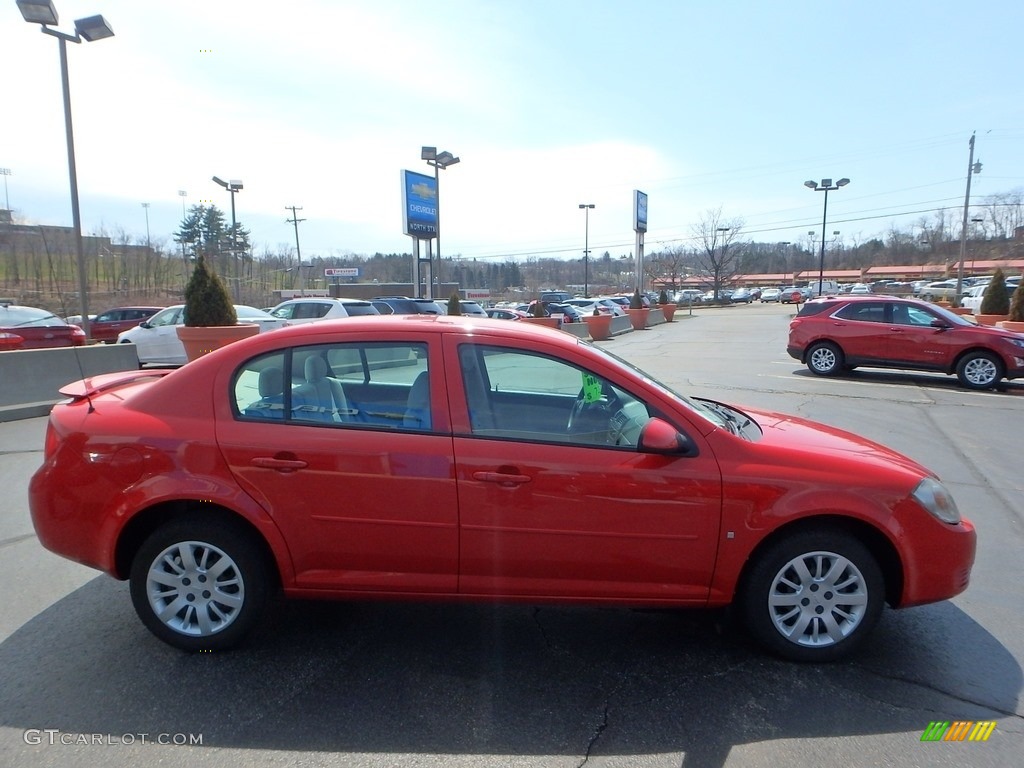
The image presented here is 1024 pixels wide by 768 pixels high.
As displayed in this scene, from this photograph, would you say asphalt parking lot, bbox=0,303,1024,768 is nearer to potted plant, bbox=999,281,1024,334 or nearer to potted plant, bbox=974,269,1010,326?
potted plant, bbox=999,281,1024,334

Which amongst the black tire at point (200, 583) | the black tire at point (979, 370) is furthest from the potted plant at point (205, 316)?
the black tire at point (979, 370)

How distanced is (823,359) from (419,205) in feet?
71.8

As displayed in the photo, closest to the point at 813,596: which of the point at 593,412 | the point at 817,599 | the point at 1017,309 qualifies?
the point at 817,599

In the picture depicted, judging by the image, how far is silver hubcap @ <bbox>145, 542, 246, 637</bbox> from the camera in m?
3.31

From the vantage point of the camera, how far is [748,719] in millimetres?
2896

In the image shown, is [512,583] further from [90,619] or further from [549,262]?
[549,262]

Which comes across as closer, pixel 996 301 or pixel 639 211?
pixel 996 301

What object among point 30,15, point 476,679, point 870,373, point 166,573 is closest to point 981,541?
point 476,679

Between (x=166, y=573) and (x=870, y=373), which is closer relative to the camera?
(x=166, y=573)

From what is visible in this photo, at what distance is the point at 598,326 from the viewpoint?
1003 inches

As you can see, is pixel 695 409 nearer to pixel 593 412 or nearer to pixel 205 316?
pixel 593 412

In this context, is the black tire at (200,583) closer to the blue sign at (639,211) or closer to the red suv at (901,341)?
the red suv at (901,341)

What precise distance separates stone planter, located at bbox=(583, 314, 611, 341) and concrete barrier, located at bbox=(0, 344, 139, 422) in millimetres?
17207

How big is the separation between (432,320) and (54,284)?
59.8 meters
